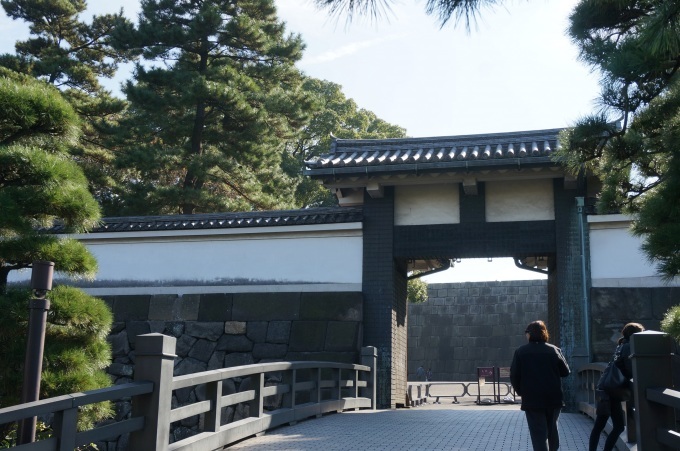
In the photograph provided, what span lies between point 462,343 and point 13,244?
69.0 feet

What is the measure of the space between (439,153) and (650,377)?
8657 mm

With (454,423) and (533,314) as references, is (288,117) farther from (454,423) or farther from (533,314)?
(454,423)

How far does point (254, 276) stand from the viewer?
48.8 ft

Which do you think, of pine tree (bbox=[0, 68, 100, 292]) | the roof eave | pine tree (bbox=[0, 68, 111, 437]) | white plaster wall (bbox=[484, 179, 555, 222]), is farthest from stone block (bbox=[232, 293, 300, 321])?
pine tree (bbox=[0, 68, 100, 292])

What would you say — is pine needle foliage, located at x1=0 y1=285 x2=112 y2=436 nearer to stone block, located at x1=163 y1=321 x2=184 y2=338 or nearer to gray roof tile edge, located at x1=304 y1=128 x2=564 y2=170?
stone block, located at x1=163 y1=321 x2=184 y2=338

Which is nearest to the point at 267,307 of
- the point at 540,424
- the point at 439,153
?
Answer: the point at 439,153

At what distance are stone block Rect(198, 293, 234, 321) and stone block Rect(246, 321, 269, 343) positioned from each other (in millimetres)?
440

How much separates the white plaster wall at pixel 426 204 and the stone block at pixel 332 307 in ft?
5.66

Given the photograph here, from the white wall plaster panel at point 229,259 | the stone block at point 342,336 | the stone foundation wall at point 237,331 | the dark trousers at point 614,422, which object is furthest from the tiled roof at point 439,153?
the dark trousers at point 614,422

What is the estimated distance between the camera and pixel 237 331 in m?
14.5

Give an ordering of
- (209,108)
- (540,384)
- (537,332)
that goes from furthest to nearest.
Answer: (209,108) → (537,332) → (540,384)

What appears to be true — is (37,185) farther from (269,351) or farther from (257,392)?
(269,351)

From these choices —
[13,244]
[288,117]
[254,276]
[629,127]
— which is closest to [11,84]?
[13,244]

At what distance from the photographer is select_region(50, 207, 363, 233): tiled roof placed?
1473 centimetres
